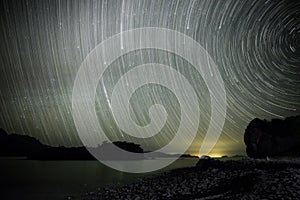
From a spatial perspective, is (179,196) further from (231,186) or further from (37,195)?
(37,195)

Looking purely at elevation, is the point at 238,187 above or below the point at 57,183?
above

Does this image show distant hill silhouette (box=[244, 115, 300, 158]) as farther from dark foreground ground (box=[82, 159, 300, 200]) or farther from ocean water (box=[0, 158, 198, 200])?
dark foreground ground (box=[82, 159, 300, 200])

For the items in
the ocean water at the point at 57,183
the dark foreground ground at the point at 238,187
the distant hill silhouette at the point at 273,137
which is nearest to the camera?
the dark foreground ground at the point at 238,187

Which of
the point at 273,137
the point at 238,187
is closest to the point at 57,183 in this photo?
the point at 273,137

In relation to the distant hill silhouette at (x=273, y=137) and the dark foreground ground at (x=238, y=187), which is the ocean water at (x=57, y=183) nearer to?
the dark foreground ground at (x=238, y=187)

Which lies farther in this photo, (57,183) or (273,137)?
(57,183)

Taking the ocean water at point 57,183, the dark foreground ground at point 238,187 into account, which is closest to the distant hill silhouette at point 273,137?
Result: the ocean water at point 57,183

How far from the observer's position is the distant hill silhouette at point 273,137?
41.1m

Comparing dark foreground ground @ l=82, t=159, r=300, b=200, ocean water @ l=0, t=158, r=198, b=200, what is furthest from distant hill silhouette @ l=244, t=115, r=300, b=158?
dark foreground ground @ l=82, t=159, r=300, b=200

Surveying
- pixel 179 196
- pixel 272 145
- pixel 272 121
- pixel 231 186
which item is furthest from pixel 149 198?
pixel 272 121

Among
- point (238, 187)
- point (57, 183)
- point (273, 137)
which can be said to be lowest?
point (57, 183)

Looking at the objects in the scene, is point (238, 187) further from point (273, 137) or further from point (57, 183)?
point (57, 183)

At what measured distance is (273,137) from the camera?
1666 inches

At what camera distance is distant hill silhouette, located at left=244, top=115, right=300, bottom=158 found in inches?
1617
